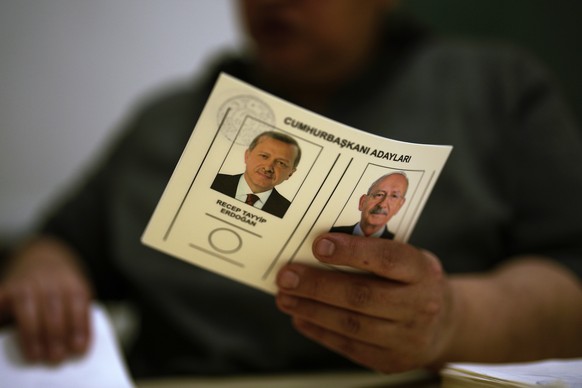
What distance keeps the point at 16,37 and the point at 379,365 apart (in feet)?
4.27

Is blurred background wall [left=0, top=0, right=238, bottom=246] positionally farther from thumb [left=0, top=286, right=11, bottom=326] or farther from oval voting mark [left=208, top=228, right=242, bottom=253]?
oval voting mark [left=208, top=228, right=242, bottom=253]

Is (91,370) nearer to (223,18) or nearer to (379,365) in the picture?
(379,365)

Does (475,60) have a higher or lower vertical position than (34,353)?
higher

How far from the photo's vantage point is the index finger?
0.43 m

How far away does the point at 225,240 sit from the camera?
0.47 m

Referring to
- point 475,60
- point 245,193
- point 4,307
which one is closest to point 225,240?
point 245,193

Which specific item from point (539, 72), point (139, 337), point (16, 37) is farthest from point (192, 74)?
point (539, 72)

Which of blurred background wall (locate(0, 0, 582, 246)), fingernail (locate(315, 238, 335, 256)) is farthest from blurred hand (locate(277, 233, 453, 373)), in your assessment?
blurred background wall (locate(0, 0, 582, 246))

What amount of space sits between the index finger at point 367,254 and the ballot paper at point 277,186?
0.07 feet

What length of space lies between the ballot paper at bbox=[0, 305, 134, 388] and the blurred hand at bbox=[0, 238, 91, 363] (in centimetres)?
1

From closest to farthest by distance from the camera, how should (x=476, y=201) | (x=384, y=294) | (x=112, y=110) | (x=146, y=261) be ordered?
(x=384, y=294) < (x=476, y=201) < (x=146, y=261) < (x=112, y=110)

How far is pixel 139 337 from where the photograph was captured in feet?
3.15

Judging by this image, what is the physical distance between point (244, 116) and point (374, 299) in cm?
19

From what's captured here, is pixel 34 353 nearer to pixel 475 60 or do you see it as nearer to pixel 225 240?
pixel 225 240
